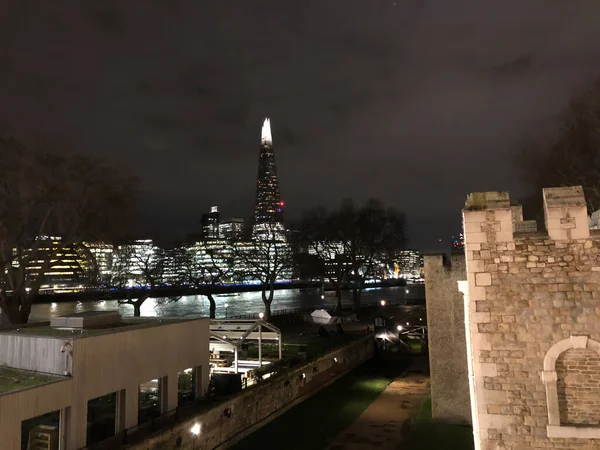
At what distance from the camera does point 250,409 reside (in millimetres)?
16984

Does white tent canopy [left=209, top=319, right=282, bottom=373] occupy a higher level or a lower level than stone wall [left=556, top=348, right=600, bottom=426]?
lower

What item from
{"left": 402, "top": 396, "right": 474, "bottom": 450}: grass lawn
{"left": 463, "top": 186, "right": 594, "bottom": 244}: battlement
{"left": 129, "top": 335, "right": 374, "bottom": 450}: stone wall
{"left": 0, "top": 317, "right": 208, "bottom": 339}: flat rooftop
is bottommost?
{"left": 402, "top": 396, "right": 474, "bottom": 450}: grass lawn

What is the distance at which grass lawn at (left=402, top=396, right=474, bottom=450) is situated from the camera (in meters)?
14.7

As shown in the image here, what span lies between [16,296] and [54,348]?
11.7 meters

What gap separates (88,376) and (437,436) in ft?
35.7

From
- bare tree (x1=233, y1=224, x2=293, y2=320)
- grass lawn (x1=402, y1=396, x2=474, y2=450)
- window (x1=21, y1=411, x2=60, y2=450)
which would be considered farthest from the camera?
bare tree (x1=233, y1=224, x2=293, y2=320)

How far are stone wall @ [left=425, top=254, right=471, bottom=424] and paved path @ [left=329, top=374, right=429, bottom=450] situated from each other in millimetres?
2012

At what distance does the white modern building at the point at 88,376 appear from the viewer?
10.3 meters

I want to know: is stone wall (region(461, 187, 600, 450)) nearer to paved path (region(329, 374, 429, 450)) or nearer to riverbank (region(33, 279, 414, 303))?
paved path (region(329, 374, 429, 450))

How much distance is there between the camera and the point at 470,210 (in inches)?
277

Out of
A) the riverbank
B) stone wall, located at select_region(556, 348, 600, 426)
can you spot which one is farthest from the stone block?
the riverbank

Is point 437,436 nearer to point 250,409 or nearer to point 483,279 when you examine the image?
point 250,409

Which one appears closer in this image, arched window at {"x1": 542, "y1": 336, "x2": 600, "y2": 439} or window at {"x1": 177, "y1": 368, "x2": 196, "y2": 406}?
arched window at {"x1": 542, "y1": 336, "x2": 600, "y2": 439}

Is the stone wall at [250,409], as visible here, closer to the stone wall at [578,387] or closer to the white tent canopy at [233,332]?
the white tent canopy at [233,332]
